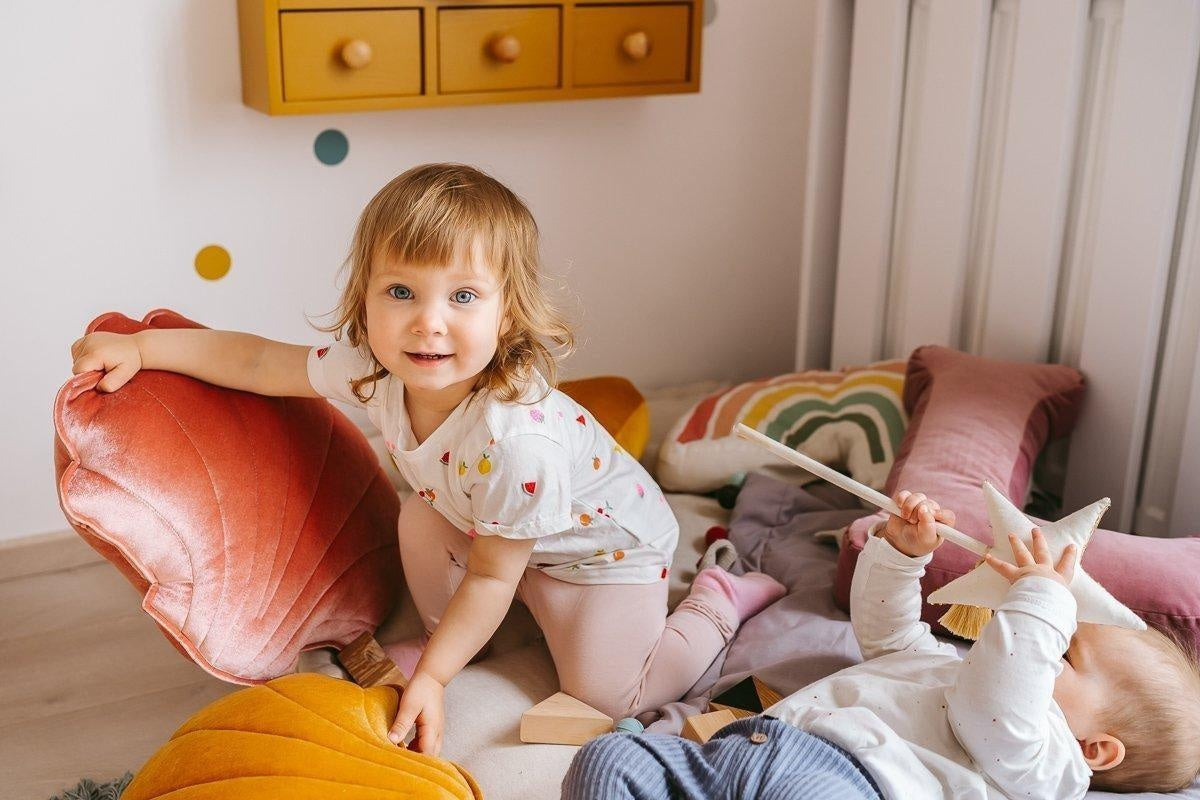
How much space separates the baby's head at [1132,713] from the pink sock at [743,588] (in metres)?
0.40

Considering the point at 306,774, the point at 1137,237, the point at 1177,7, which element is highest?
the point at 1177,7

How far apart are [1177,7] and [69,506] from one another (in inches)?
49.9

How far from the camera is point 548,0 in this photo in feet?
5.46

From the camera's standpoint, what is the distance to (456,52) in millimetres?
1628

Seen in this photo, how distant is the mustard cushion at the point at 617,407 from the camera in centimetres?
168

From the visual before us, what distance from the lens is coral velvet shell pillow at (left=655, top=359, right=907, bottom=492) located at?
1.67 meters

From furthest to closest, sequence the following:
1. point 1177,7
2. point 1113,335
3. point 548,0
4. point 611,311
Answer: point 611,311
point 548,0
point 1113,335
point 1177,7

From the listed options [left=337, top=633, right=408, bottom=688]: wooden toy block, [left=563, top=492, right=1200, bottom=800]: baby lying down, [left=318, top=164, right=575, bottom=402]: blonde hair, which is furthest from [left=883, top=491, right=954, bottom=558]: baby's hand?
[left=337, top=633, right=408, bottom=688]: wooden toy block

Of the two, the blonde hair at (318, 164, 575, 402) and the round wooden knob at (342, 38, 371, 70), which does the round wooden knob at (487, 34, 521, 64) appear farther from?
the blonde hair at (318, 164, 575, 402)

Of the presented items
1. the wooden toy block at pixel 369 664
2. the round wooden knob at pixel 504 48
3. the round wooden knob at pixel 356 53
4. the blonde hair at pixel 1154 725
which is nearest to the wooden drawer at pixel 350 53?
the round wooden knob at pixel 356 53

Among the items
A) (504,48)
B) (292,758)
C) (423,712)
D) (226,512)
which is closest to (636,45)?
(504,48)

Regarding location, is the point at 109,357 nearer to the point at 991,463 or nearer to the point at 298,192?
the point at 298,192

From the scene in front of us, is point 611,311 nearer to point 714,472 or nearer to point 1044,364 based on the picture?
point 714,472

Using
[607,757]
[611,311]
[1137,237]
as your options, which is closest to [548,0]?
[611,311]
